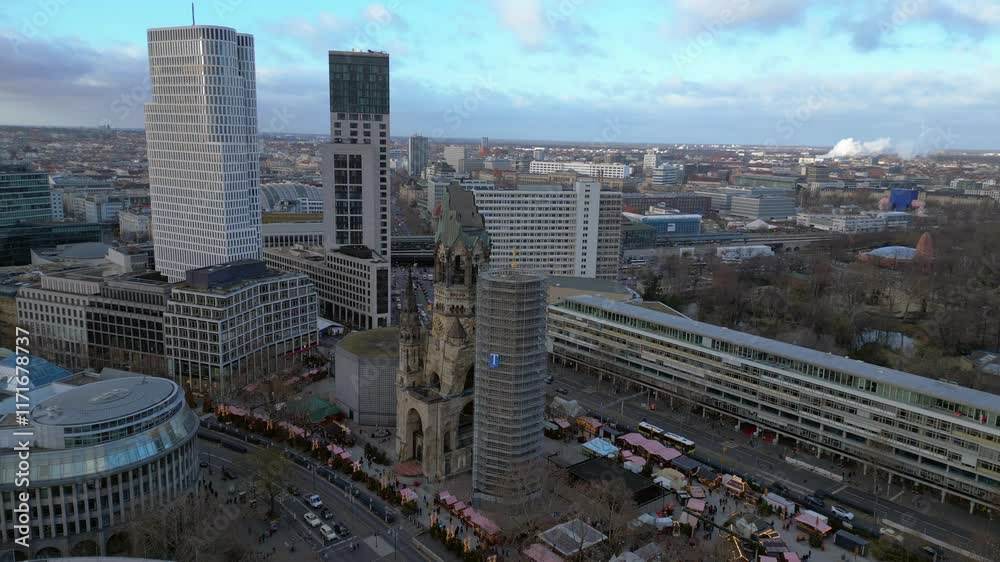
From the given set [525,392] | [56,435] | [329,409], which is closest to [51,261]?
[329,409]

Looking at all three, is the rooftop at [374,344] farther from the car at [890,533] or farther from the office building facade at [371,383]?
the car at [890,533]

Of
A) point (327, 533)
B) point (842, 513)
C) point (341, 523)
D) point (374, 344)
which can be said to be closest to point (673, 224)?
point (374, 344)

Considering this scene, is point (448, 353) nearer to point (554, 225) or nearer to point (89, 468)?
point (89, 468)

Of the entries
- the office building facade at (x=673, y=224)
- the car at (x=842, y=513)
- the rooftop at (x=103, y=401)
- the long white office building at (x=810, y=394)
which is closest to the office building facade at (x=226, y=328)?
the rooftop at (x=103, y=401)

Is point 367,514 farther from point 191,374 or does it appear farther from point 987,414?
point 987,414

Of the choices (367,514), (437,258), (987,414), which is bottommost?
(367,514)

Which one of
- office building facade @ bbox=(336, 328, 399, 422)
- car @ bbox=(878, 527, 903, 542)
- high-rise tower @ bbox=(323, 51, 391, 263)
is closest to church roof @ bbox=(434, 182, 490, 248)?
office building facade @ bbox=(336, 328, 399, 422)


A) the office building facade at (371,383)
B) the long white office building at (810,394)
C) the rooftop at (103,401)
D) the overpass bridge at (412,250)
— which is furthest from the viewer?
the overpass bridge at (412,250)
